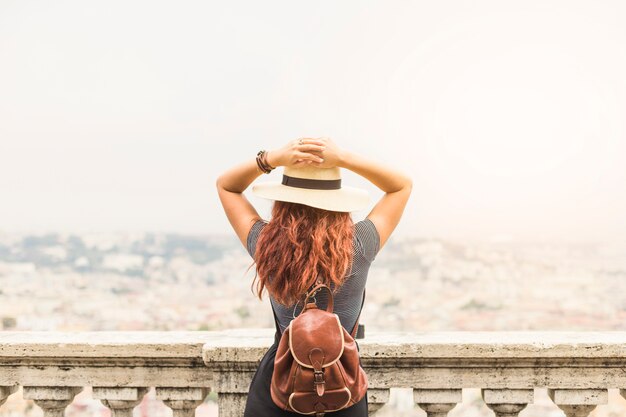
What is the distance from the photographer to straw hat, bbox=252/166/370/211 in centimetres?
256

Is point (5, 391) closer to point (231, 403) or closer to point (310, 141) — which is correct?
point (231, 403)

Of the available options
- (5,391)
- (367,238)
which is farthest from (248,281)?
(367,238)

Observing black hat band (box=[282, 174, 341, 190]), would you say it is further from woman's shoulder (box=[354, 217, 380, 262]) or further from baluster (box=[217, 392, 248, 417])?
baluster (box=[217, 392, 248, 417])

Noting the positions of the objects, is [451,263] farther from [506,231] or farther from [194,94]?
[194,94]

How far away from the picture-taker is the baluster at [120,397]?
3.33 m

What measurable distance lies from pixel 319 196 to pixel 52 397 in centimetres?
170

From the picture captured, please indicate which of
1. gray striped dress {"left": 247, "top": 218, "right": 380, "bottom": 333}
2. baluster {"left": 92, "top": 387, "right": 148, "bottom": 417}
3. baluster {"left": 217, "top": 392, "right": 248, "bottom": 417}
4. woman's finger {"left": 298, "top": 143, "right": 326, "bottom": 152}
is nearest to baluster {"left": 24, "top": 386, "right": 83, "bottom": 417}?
baluster {"left": 92, "top": 387, "right": 148, "bottom": 417}

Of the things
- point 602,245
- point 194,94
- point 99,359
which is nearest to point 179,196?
point 194,94

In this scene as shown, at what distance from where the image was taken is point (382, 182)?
2764 millimetres

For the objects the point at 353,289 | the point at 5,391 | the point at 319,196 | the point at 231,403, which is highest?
the point at 319,196

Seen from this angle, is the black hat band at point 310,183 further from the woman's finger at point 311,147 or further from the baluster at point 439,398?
the baluster at point 439,398

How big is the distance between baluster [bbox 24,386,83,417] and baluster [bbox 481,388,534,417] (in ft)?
6.13

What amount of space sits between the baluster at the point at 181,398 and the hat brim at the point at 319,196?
45.0 inches

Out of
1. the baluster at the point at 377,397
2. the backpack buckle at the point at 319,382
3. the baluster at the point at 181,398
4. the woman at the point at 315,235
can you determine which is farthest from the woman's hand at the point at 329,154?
the baluster at the point at 181,398
